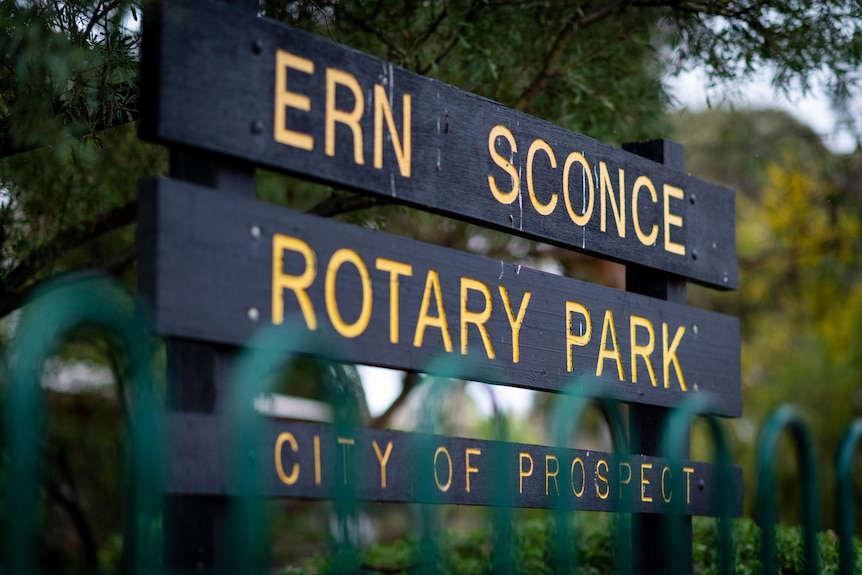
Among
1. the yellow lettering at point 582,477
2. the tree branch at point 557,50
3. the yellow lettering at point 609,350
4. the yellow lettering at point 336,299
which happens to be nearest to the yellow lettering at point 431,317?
the yellow lettering at point 336,299

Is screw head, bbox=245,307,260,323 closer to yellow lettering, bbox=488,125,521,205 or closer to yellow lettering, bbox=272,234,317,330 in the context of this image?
yellow lettering, bbox=272,234,317,330

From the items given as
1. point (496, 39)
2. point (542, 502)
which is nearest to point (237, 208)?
point (542, 502)

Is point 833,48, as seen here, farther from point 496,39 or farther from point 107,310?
point 107,310

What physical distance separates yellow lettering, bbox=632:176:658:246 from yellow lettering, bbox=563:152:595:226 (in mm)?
292

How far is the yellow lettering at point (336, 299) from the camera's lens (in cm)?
319

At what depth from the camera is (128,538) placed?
249 cm

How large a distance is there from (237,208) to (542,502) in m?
1.54

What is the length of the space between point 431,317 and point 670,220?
1536 millimetres

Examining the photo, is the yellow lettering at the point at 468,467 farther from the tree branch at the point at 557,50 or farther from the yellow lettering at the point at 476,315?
the tree branch at the point at 557,50

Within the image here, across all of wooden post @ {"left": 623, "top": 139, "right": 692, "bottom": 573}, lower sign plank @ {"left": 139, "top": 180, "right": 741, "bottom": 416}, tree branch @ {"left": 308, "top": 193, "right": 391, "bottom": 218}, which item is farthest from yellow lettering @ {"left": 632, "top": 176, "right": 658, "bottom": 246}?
tree branch @ {"left": 308, "top": 193, "right": 391, "bottom": 218}

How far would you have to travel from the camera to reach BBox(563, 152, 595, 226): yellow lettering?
4066mm

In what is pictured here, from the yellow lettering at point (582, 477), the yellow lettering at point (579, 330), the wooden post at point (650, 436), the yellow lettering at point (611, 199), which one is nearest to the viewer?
the yellow lettering at point (582, 477)

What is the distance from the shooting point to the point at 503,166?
3.86 metres

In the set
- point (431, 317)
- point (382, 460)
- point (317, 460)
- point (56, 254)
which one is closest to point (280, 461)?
point (317, 460)
